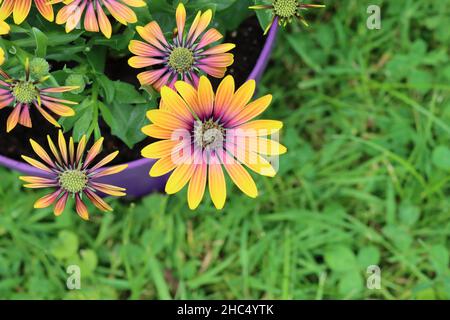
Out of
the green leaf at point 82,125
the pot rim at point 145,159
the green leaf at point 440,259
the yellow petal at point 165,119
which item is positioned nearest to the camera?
the yellow petal at point 165,119

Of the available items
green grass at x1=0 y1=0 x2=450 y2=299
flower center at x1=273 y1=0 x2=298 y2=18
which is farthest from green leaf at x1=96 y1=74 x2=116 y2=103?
green grass at x1=0 y1=0 x2=450 y2=299

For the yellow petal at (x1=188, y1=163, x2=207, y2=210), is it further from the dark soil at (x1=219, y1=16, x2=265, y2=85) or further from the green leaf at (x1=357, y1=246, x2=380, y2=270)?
the green leaf at (x1=357, y1=246, x2=380, y2=270)

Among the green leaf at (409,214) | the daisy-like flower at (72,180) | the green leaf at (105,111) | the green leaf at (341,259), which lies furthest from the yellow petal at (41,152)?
the green leaf at (409,214)

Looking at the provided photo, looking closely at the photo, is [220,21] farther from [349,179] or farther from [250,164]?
[349,179]

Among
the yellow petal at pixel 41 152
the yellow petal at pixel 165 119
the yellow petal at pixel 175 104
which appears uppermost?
the yellow petal at pixel 175 104

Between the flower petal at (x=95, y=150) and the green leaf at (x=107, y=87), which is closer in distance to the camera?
the flower petal at (x=95, y=150)

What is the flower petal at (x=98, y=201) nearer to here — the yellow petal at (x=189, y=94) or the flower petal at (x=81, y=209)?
the flower petal at (x=81, y=209)

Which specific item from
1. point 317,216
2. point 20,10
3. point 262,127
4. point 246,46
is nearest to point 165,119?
point 262,127
